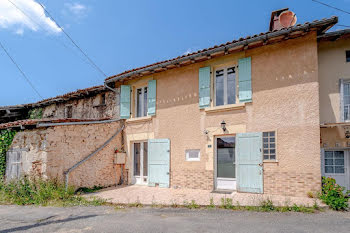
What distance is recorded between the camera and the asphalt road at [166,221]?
15.7ft

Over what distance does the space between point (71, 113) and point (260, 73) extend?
989 centimetres

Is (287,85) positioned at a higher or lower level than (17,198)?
higher

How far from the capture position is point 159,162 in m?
9.72

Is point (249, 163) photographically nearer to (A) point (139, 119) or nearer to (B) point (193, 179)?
(B) point (193, 179)

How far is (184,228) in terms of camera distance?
483 centimetres

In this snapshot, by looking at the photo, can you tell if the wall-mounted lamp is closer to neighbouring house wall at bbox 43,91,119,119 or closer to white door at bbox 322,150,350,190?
white door at bbox 322,150,350,190

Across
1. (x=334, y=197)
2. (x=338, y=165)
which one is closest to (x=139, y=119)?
(x=334, y=197)

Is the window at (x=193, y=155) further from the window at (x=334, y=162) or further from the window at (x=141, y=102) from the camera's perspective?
the window at (x=334, y=162)

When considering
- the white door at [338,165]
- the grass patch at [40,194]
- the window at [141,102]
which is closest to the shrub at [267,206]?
the white door at [338,165]

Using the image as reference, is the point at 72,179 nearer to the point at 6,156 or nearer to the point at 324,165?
the point at 6,156

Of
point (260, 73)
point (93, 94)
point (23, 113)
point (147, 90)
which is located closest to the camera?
point (260, 73)

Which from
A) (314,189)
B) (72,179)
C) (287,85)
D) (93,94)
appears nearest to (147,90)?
(93,94)

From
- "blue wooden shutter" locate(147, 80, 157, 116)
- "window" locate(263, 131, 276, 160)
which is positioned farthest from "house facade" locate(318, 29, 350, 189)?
"blue wooden shutter" locate(147, 80, 157, 116)

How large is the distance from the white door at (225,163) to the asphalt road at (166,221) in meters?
2.38
